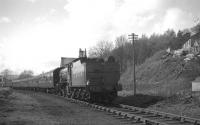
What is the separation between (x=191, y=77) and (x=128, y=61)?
50.1 metres

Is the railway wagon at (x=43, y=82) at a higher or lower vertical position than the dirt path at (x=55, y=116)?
higher

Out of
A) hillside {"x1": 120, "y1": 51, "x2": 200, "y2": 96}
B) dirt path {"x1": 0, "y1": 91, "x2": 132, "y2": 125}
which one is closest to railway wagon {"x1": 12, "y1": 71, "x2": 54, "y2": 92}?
hillside {"x1": 120, "y1": 51, "x2": 200, "y2": 96}

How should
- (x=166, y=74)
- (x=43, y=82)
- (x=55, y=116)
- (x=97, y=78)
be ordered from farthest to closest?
(x=43, y=82)
(x=166, y=74)
(x=97, y=78)
(x=55, y=116)

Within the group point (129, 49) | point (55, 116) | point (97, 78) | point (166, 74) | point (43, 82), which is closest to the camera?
point (55, 116)

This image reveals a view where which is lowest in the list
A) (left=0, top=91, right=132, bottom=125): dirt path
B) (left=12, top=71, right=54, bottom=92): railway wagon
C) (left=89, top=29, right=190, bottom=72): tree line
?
(left=0, top=91, right=132, bottom=125): dirt path

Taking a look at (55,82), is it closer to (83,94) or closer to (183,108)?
(83,94)

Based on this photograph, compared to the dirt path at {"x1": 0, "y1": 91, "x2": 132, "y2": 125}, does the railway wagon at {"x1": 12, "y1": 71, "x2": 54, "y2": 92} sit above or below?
above

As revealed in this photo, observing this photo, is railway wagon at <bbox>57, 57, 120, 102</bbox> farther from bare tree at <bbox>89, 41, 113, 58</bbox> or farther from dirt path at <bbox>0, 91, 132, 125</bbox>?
bare tree at <bbox>89, 41, 113, 58</bbox>

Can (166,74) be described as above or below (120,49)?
below

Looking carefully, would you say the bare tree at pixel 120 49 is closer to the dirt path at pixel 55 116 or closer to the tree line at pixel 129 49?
the tree line at pixel 129 49

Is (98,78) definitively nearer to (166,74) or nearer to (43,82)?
(166,74)

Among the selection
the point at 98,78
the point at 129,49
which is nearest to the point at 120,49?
the point at 129,49

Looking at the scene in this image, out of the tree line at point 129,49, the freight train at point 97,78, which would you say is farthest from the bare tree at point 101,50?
the freight train at point 97,78

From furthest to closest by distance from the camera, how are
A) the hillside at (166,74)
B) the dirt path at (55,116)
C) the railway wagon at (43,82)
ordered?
the railway wagon at (43,82), the hillside at (166,74), the dirt path at (55,116)
